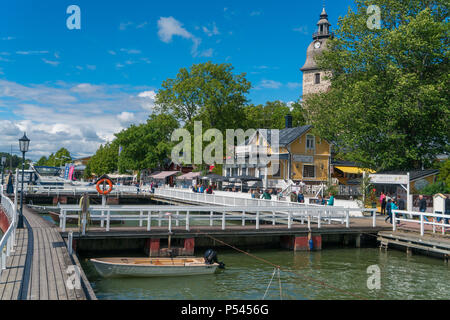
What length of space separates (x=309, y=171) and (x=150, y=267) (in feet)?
125

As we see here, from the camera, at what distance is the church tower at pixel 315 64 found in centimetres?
8738

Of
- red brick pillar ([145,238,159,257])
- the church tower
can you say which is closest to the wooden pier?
red brick pillar ([145,238,159,257])

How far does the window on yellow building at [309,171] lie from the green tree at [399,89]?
10350mm

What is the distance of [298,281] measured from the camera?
1474 cm

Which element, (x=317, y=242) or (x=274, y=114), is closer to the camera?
(x=317, y=242)

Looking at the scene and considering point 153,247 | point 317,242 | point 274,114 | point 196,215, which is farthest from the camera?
point 274,114

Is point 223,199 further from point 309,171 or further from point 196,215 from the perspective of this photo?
point 309,171

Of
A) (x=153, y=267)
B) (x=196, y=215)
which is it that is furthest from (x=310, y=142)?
(x=153, y=267)

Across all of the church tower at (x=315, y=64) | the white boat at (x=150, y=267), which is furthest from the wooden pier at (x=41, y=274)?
the church tower at (x=315, y=64)

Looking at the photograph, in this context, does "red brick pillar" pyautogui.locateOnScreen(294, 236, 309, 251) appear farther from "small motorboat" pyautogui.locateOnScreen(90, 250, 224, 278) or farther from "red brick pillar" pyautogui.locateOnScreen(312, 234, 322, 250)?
"small motorboat" pyautogui.locateOnScreen(90, 250, 224, 278)

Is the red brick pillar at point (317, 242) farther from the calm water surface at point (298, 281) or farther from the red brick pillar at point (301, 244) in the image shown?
the calm water surface at point (298, 281)

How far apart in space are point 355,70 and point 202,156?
2641 centimetres

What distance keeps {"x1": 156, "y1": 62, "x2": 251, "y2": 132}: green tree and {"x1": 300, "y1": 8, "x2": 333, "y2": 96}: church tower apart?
29.6 m

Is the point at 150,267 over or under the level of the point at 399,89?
under
